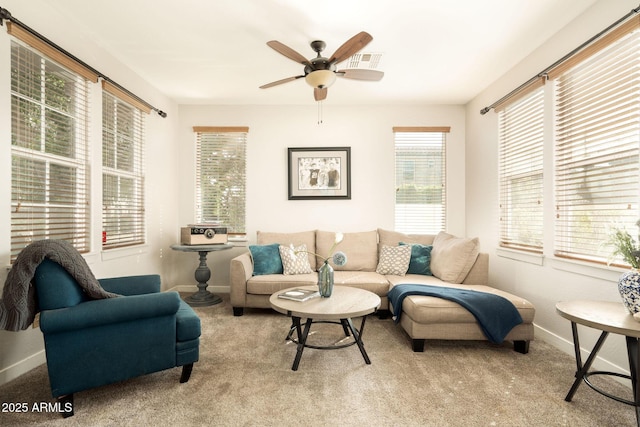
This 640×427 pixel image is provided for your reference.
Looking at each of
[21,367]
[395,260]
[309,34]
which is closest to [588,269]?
[395,260]

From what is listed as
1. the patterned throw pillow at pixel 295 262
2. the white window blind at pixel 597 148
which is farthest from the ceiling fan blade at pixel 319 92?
the white window blind at pixel 597 148

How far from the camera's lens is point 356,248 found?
4055mm

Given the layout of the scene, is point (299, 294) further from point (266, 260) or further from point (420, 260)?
point (420, 260)

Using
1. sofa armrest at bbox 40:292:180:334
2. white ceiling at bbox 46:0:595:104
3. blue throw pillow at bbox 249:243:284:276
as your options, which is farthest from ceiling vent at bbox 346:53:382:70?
sofa armrest at bbox 40:292:180:334

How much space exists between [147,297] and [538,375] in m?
2.56

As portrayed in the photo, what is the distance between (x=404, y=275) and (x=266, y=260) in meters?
1.56

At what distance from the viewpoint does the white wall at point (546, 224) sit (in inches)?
88.5

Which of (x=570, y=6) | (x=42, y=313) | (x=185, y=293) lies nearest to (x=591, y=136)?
(x=570, y=6)

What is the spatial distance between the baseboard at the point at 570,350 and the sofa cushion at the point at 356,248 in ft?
5.77

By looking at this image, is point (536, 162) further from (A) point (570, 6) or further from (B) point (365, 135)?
(B) point (365, 135)

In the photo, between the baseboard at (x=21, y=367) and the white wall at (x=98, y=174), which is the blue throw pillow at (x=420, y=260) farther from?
the baseboard at (x=21, y=367)

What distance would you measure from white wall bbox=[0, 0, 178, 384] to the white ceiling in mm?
160

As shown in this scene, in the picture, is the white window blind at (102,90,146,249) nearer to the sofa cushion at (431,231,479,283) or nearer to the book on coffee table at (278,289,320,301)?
the book on coffee table at (278,289,320,301)

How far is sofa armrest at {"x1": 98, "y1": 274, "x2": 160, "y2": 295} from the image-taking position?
2.36 metres
